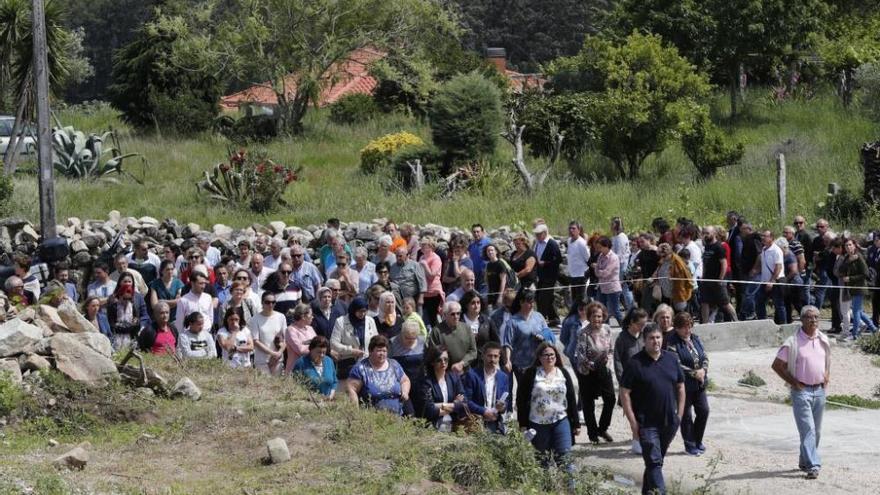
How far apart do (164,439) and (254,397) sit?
124 centimetres

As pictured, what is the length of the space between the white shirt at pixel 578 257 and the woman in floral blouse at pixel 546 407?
792 centimetres

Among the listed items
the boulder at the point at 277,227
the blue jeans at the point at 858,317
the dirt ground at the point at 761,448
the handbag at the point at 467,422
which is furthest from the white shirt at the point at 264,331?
the blue jeans at the point at 858,317

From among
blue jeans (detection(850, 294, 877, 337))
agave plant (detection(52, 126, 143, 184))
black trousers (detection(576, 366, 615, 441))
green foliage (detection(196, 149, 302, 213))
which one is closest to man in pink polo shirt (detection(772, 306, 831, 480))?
black trousers (detection(576, 366, 615, 441))

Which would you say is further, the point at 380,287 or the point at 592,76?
the point at 592,76

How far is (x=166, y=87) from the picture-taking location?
36406mm

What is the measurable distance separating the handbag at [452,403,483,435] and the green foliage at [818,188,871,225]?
14418 millimetres

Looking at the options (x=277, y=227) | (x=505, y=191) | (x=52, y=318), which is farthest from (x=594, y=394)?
(x=505, y=191)

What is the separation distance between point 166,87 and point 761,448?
83.6 feet

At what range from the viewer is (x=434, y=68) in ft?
131

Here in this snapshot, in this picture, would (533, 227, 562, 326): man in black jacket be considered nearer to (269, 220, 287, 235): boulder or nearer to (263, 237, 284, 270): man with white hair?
(263, 237, 284, 270): man with white hair

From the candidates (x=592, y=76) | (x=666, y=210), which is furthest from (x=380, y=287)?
(x=592, y=76)

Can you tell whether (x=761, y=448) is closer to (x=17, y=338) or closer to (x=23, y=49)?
(x=17, y=338)

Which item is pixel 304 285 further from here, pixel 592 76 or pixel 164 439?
pixel 592 76

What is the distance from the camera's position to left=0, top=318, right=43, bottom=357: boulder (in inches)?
504
